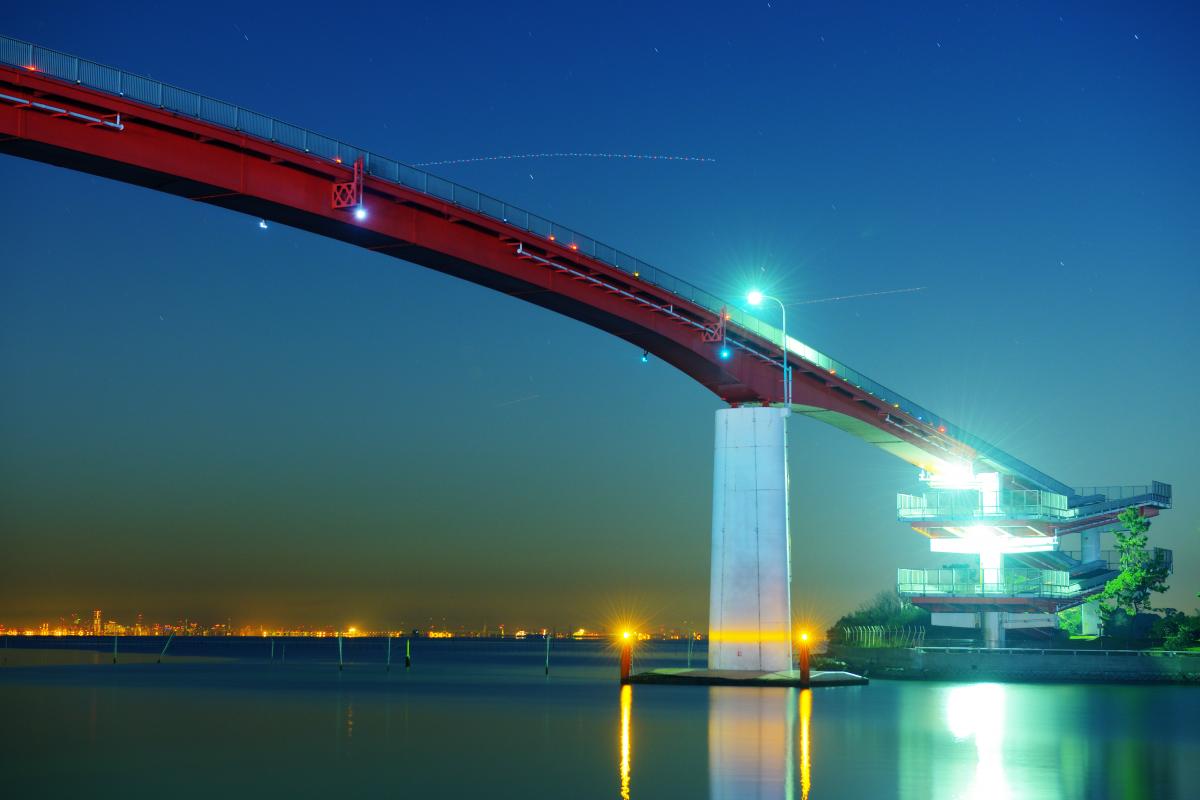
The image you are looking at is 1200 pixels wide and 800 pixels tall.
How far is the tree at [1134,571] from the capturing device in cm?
9538

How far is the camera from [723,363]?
64.1 metres

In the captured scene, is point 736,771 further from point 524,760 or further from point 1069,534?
point 1069,534

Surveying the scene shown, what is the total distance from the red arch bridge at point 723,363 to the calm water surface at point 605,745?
28.9ft

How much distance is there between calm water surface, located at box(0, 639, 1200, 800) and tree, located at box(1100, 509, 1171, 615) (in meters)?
38.6

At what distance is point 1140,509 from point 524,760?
268 feet

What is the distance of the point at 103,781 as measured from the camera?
24938 mm

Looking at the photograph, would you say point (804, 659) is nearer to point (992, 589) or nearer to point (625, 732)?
point (625, 732)

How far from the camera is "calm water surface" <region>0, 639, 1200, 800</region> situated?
2430cm

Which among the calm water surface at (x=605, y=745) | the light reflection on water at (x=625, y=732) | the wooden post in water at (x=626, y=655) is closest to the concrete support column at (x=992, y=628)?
the wooden post in water at (x=626, y=655)

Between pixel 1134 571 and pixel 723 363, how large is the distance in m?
45.6

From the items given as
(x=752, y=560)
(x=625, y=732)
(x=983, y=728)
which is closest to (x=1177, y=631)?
(x=752, y=560)

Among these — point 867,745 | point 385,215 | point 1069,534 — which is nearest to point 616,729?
point 867,745

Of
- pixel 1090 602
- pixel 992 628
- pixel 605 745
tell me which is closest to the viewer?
pixel 605 745

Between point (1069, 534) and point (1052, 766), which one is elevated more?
point (1069, 534)
